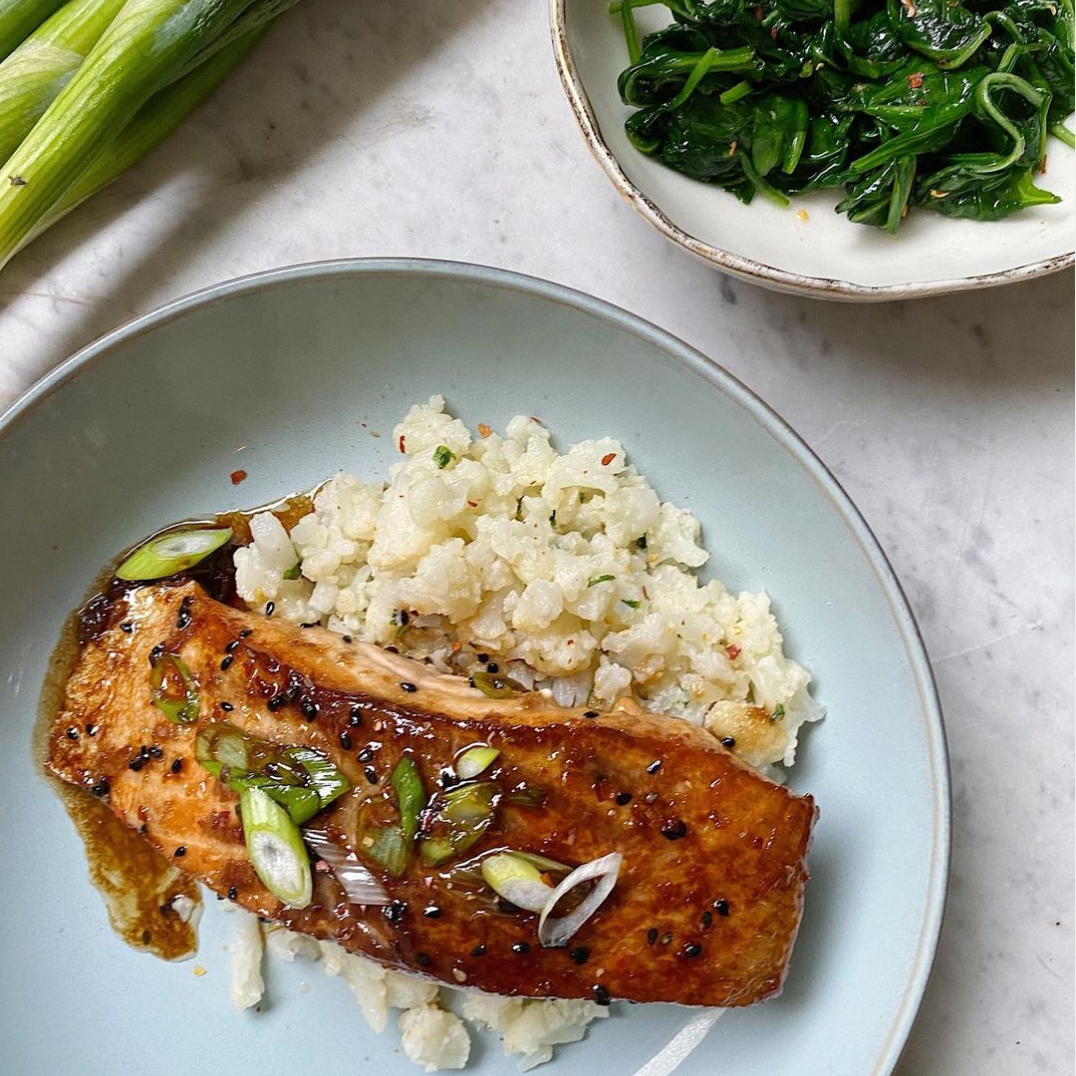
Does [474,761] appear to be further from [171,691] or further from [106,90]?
[106,90]

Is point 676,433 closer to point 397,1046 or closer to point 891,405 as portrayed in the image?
point 891,405

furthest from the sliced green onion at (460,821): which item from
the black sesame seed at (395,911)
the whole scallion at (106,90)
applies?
the whole scallion at (106,90)

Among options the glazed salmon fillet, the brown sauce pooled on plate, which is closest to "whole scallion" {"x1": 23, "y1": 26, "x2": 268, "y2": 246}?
the brown sauce pooled on plate

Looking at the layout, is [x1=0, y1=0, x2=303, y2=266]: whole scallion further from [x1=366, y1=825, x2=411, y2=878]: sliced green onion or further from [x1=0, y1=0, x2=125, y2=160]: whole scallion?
[x1=366, y1=825, x2=411, y2=878]: sliced green onion

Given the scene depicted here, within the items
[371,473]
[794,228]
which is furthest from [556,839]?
[794,228]

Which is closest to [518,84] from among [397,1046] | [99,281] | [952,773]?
[99,281]
